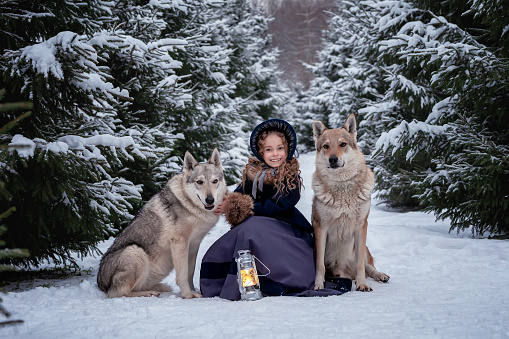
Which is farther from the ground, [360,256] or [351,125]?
[351,125]

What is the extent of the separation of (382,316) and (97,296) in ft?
8.88

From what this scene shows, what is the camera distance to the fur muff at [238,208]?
3650 mm

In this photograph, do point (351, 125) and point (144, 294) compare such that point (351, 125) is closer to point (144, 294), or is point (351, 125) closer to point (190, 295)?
point (190, 295)

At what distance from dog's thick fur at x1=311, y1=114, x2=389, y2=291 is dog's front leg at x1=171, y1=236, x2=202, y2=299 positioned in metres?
1.36

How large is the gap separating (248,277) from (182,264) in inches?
35.5

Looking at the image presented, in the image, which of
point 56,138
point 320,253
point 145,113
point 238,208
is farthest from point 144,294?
point 145,113

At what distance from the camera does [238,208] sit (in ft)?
12.0

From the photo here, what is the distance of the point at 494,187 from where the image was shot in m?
4.96

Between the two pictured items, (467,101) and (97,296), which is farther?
(467,101)

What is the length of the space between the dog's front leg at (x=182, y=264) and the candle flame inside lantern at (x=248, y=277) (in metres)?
0.71

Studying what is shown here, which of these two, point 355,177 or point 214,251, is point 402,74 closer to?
point 355,177

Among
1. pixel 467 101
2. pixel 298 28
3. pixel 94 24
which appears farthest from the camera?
pixel 298 28

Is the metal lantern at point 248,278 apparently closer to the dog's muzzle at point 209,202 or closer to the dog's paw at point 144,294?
the dog's muzzle at point 209,202

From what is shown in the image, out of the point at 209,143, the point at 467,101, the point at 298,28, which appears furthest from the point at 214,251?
the point at 298,28
